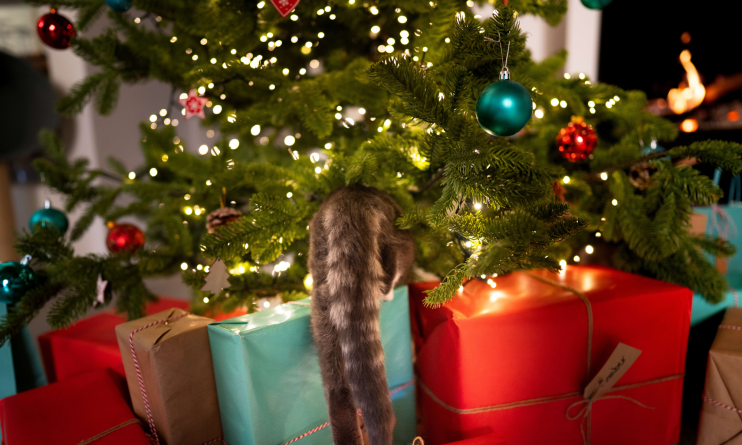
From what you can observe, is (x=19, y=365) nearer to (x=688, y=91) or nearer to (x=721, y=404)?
(x=721, y=404)

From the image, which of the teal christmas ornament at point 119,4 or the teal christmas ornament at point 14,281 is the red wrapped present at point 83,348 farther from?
the teal christmas ornament at point 119,4

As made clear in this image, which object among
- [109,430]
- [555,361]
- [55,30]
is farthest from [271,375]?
[55,30]

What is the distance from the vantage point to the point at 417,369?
2.36 ft

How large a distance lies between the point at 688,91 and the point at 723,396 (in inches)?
42.7

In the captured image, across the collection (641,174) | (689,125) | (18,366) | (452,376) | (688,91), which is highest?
(688,91)

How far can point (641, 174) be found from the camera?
0.80 m

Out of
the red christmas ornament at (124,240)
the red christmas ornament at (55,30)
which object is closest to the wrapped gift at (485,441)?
the red christmas ornament at (124,240)

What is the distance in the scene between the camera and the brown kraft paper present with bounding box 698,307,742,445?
62cm

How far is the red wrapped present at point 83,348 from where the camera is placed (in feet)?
2.60

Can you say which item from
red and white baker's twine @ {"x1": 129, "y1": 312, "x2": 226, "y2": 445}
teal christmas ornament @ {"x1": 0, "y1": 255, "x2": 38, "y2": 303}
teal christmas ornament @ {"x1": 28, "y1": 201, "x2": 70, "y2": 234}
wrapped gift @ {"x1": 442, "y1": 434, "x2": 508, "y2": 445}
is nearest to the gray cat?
wrapped gift @ {"x1": 442, "y1": 434, "x2": 508, "y2": 445}

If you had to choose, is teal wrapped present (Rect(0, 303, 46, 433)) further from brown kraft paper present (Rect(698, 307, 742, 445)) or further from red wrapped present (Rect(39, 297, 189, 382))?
brown kraft paper present (Rect(698, 307, 742, 445))

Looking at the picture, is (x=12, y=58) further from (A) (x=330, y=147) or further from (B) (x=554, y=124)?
(B) (x=554, y=124)

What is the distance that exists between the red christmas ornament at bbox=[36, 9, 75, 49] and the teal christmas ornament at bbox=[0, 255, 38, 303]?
1.46ft

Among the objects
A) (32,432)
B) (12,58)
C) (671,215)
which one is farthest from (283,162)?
(12,58)
